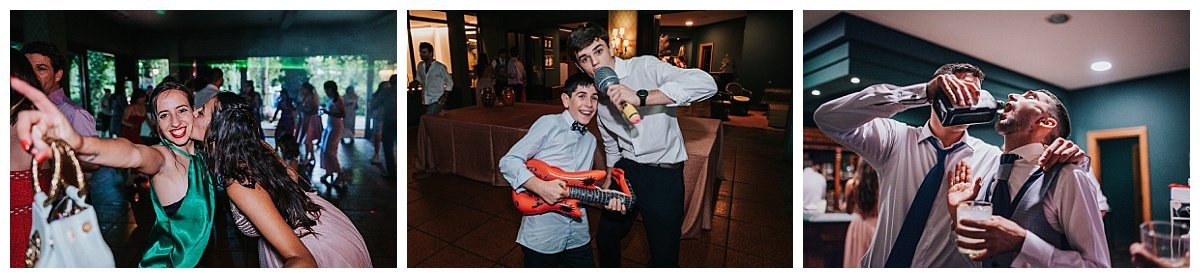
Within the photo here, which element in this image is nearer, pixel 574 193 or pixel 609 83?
pixel 609 83

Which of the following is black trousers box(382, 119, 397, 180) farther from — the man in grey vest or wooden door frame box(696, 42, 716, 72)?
the man in grey vest

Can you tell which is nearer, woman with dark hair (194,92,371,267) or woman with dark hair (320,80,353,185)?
woman with dark hair (194,92,371,267)

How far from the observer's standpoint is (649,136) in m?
2.31

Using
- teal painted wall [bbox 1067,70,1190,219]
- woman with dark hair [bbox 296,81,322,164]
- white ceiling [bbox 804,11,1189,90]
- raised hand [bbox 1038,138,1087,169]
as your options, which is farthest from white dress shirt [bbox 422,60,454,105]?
teal painted wall [bbox 1067,70,1190,219]

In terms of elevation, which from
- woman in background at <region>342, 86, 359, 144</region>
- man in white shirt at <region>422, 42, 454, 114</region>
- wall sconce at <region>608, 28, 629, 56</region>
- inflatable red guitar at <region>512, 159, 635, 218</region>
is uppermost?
wall sconce at <region>608, 28, 629, 56</region>

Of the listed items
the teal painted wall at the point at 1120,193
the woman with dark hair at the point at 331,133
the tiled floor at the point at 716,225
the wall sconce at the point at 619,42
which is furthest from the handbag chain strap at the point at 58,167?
the teal painted wall at the point at 1120,193

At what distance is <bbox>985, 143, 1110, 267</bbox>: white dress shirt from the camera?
230cm

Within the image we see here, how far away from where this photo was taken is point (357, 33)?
2467 mm

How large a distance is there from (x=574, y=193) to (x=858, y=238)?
1195 mm

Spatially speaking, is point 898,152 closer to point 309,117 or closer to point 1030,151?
point 1030,151

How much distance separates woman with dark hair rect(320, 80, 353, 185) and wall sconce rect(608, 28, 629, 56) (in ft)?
3.81

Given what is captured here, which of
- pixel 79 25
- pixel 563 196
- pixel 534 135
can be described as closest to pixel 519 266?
pixel 563 196

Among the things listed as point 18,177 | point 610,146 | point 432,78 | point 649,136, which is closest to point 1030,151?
point 649,136

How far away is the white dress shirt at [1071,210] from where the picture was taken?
230 cm
